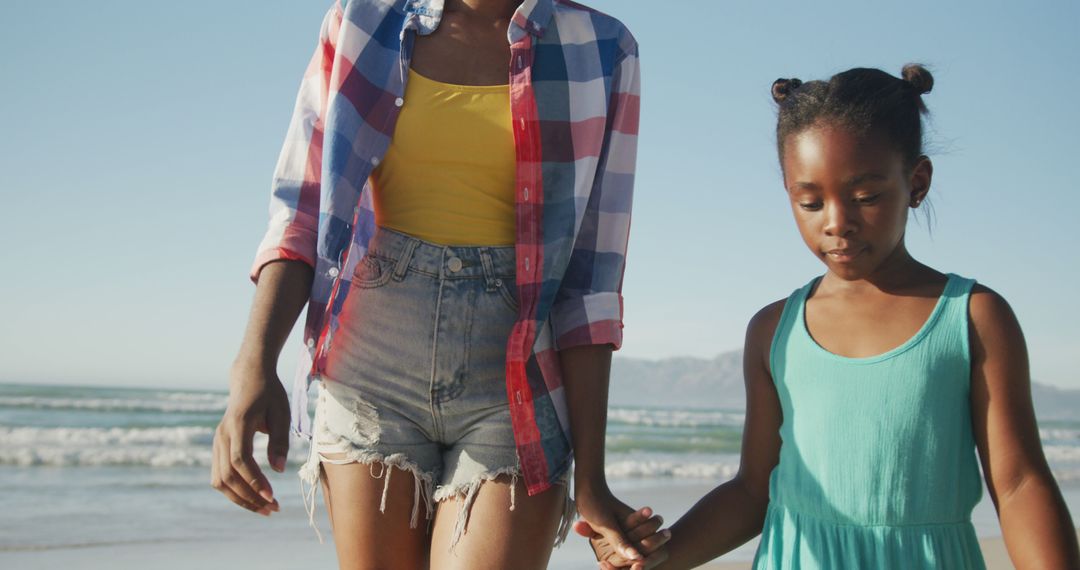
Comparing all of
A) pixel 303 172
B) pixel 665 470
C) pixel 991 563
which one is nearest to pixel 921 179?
pixel 303 172

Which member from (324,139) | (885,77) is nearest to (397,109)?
(324,139)

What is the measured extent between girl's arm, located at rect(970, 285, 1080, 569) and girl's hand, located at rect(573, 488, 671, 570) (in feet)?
2.05

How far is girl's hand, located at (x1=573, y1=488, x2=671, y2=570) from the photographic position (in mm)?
1966

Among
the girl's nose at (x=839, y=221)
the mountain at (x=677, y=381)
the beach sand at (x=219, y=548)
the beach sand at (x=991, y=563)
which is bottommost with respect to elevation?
the mountain at (x=677, y=381)

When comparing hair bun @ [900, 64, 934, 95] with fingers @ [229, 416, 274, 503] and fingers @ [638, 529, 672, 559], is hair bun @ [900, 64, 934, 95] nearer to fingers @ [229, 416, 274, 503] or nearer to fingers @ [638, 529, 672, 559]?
fingers @ [638, 529, 672, 559]

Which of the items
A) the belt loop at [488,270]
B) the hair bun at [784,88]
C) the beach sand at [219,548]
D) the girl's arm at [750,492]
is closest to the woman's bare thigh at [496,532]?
the girl's arm at [750,492]

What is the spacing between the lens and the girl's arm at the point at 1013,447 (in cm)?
163

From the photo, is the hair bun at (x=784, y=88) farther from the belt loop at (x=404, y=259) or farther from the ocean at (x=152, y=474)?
the ocean at (x=152, y=474)

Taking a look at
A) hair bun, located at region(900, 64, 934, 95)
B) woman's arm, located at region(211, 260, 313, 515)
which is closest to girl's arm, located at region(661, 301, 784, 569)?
hair bun, located at region(900, 64, 934, 95)

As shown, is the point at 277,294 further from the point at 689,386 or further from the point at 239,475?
the point at 689,386

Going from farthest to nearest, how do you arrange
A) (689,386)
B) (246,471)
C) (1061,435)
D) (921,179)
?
1. (689,386)
2. (1061,435)
3. (921,179)
4. (246,471)

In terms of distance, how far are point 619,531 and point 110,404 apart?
17481 millimetres

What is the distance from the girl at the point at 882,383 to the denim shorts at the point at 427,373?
0.38 meters

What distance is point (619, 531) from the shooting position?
2.00 m
